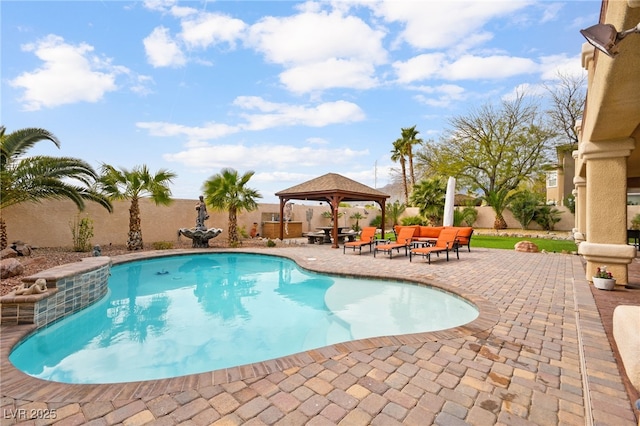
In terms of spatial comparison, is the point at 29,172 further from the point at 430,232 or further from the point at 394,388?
the point at 430,232

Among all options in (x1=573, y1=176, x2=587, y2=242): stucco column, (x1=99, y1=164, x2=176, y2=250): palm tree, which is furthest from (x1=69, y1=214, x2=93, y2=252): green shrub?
(x1=573, y1=176, x2=587, y2=242): stucco column

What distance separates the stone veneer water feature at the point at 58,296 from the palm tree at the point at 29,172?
5381mm

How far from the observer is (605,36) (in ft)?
8.00

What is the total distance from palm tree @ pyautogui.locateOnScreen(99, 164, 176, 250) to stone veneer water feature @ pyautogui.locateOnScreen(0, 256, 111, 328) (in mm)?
6417

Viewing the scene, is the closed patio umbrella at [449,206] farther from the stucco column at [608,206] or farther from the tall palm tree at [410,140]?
the tall palm tree at [410,140]

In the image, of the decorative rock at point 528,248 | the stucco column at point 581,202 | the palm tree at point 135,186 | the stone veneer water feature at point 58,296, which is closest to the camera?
the stone veneer water feature at point 58,296

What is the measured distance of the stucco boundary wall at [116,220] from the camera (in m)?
12.3

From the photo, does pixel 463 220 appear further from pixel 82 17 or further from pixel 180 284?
pixel 82 17

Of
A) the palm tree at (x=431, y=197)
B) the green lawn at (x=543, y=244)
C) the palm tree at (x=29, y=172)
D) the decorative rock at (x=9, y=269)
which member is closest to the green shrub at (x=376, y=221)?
the palm tree at (x=431, y=197)

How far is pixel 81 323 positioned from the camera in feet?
18.8

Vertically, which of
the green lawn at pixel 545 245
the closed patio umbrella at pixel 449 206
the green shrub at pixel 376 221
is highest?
the closed patio umbrella at pixel 449 206

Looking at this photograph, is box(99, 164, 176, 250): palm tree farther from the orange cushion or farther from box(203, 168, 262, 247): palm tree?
the orange cushion

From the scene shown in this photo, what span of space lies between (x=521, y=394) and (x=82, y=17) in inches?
457

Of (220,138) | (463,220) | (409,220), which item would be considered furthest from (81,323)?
(463,220)
